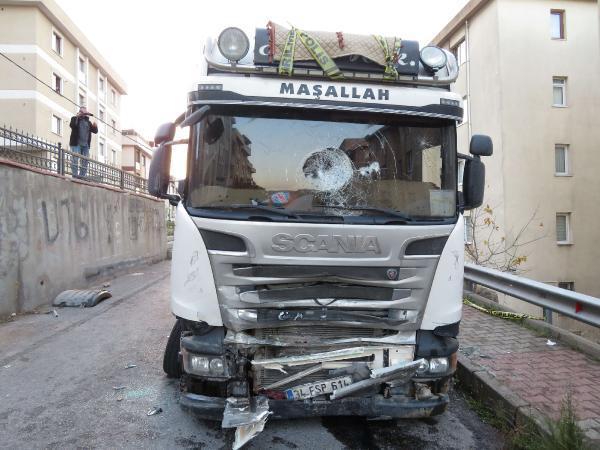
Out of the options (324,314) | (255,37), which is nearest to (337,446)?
(324,314)

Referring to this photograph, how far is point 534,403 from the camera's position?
351cm

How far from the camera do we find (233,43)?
3.16 meters

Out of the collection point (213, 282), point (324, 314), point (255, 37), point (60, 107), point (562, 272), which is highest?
point (60, 107)

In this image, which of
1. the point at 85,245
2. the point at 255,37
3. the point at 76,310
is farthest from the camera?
the point at 85,245

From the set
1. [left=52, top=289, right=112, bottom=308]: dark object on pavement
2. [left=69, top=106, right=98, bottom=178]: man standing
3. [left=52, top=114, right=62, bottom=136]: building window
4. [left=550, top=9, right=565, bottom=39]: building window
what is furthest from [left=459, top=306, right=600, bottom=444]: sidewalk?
[left=52, top=114, right=62, bottom=136]: building window

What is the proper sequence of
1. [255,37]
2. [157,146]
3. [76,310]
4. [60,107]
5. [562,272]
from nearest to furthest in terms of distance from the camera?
1. [255,37]
2. [157,146]
3. [76,310]
4. [562,272]
5. [60,107]

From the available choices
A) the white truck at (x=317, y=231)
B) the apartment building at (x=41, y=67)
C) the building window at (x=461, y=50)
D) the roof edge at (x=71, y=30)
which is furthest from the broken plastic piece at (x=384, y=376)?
the roof edge at (x=71, y=30)

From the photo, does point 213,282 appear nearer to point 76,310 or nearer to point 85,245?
point 76,310

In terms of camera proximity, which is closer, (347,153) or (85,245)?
(347,153)

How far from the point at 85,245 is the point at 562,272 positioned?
1648cm

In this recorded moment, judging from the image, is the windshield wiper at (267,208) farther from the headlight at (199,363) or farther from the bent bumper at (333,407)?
the bent bumper at (333,407)

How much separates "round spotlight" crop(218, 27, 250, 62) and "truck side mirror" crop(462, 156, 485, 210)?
1952 mm

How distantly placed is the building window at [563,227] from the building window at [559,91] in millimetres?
4407

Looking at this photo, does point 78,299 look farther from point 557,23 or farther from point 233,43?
point 557,23
